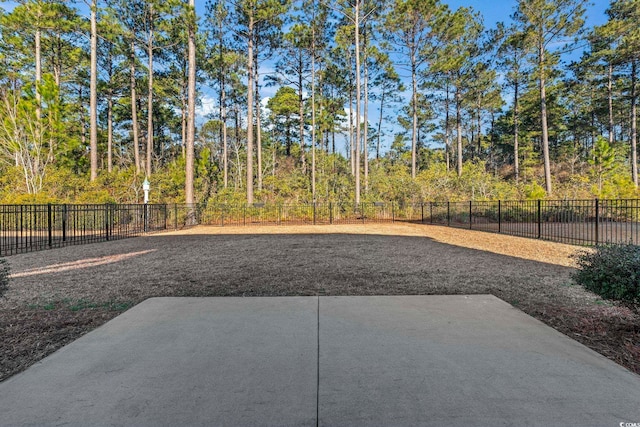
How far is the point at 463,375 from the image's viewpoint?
191 centimetres

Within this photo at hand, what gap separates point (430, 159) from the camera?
135 feet

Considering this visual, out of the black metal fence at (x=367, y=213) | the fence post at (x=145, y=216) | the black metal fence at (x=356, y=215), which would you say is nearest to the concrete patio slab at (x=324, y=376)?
the fence post at (x=145, y=216)

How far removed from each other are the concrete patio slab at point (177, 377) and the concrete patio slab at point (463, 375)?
23cm

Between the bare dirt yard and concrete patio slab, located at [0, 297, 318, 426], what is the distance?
0.46 metres

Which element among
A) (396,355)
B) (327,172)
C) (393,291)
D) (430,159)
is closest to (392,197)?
(327,172)

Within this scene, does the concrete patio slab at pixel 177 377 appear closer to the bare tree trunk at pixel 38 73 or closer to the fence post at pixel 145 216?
the fence post at pixel 145 216

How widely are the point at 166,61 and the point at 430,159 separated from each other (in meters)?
32.1

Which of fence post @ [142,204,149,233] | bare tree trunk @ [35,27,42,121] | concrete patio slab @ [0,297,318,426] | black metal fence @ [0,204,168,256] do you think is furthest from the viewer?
bare tree trunk @ [35,27,42,121]

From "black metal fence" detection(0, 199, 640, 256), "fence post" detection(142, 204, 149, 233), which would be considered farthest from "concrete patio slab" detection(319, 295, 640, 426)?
"fence post" detection(142, 204, 149, 233)

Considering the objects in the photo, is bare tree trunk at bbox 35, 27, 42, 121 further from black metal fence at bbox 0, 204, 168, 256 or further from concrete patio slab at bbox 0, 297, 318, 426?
concrete patio slab at bbox 0, 297, 318, 426

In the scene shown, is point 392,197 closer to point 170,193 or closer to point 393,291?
point 170,193

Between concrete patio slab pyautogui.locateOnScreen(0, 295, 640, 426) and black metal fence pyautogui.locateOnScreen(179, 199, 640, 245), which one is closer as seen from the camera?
concrete patio slab pyautogui.locateOnScreen(0, 295, 640, 426)

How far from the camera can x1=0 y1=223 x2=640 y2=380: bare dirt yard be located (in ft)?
8.89

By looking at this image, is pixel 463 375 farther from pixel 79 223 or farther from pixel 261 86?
pixel 261 86
